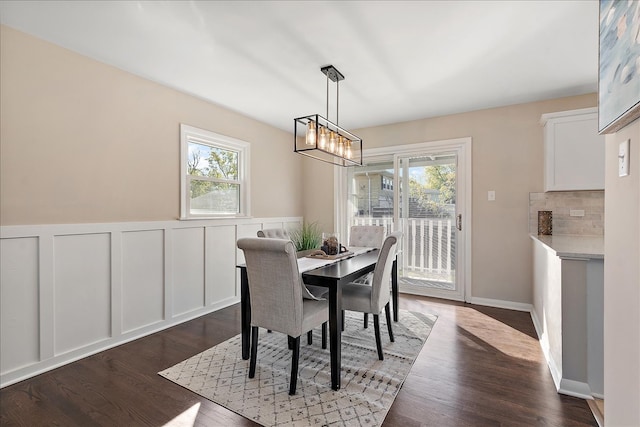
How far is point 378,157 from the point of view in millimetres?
4574

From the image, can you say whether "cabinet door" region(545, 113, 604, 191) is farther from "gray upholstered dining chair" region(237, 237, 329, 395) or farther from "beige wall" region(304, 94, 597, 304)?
"gray upholstered dining chair" region(237, 237, 329, 395)

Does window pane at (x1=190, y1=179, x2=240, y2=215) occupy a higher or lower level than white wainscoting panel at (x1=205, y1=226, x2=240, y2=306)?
higher

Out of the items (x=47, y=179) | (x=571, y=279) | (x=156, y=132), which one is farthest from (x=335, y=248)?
(x=47, y=179)

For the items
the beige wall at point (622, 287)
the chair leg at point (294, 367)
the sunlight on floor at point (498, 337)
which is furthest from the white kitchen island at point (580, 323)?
the chair leg at point (294, 367)

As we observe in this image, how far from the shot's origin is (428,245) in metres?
4.23

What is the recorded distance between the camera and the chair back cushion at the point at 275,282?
189cm

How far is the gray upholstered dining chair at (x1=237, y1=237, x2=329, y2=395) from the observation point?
1894mm

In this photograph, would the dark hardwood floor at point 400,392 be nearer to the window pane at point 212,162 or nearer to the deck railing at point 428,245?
the deck railing at point 428,245

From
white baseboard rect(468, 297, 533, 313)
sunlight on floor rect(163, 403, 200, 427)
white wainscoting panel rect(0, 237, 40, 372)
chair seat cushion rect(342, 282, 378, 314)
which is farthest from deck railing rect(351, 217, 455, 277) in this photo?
white wainscoting panel rect(0, 237, 40, 372)

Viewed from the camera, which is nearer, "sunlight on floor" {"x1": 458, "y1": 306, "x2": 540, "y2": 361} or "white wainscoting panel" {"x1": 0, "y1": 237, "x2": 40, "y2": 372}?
"white wainscoting panel" {"x1": 0, "y1": 237, "x2": 40, "y2": 372}

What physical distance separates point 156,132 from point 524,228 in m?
4.21

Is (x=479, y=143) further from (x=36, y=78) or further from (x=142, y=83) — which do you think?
(x=36, y=78)

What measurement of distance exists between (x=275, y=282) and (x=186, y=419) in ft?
2.95

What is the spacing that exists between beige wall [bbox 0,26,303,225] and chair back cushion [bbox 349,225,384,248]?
6.85 ft
